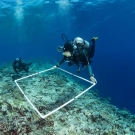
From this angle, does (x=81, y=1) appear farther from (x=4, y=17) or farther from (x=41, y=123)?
(x=41, y=123)

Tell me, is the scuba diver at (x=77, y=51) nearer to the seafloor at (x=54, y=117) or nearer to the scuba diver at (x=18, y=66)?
the seafloor at (x=54, y=117)

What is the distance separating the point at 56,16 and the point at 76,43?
1256 inches

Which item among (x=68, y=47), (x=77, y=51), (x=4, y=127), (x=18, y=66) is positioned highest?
(x=68, y=47)

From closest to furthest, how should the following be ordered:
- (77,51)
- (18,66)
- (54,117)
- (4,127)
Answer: (4,127), (54,117), (77,51), (18,66)

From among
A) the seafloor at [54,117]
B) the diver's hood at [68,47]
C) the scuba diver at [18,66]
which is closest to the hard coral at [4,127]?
the seafloor at [54,117]

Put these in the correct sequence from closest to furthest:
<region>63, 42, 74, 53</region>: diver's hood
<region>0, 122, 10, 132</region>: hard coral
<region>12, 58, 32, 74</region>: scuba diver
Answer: <region>0, 122, 10, 132</region>: hard coral → <region>63, 42, 74, 53</region>: diver's hood → <region>12, 58, 32, 74</region>: scuba diver

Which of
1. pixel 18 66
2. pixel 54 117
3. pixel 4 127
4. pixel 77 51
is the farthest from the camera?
pixel 18 66

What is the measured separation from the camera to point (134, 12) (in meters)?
35.5

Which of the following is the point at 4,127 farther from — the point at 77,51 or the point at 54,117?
the point at 77,51

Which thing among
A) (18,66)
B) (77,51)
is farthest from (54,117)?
(18,66)

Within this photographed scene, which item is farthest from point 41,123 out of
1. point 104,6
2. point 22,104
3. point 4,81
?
point 104,6

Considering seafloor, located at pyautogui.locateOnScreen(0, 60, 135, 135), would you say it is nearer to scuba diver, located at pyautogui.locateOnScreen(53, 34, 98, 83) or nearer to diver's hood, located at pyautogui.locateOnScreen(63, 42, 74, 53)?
scuba diver, located at pyautogui.locateOnScreen(53, 34, 98, 83)

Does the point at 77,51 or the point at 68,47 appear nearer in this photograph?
the point at 68,47

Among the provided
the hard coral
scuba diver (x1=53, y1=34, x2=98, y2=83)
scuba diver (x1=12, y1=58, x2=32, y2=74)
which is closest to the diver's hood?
scuba diver (x1=53, y1=34, x2=98, y2=83)
